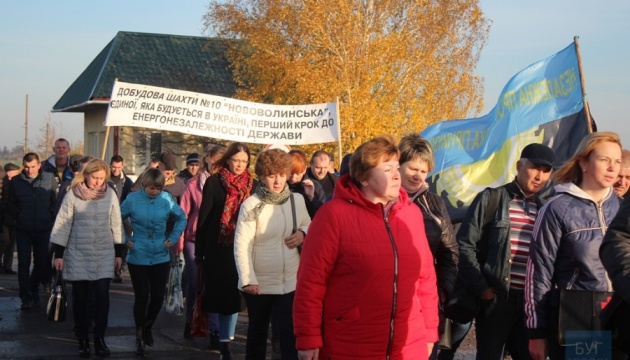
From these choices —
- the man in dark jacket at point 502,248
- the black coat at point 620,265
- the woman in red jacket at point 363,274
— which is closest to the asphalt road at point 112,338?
the man in dark jacket at point 502,248

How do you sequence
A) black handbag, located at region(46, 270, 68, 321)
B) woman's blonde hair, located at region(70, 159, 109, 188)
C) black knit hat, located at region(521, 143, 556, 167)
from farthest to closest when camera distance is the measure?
black handbag, located at region(46, 270, 68, 321) < woman's blonde hair, located at region(70, 159, 109, 188) < black knit hat, located at region(521, 143, 556, 167)

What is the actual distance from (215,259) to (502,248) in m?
3.20

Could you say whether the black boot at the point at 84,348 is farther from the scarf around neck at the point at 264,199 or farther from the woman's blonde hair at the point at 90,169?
the scarf around neck at the point at 264,199

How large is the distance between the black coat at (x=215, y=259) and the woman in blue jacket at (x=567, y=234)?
3762 millimetres

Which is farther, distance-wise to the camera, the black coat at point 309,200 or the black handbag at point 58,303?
the black handbag at point 58,303

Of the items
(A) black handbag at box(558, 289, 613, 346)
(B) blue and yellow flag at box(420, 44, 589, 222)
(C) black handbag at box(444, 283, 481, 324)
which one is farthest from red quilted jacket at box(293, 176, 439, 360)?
(B) blue and yellow flag at box(420, 44, 589, 222)

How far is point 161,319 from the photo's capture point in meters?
10.9

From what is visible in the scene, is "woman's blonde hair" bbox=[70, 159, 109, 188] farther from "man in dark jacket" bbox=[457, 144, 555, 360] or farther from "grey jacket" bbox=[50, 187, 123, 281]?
"man in dark jacket" bbox=[457, 144, 555, 360]

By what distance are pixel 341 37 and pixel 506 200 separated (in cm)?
2587

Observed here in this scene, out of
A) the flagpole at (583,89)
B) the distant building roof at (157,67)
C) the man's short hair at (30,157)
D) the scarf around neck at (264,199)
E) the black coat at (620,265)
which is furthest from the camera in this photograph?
the distant building roof at (157,67)

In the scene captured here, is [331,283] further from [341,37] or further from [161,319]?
[341,37]

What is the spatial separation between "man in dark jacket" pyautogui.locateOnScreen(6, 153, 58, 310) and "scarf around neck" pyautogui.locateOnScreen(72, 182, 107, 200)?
332 centimetres

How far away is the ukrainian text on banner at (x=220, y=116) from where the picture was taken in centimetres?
1390

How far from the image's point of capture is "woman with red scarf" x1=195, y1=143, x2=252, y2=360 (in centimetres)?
Result: 823
